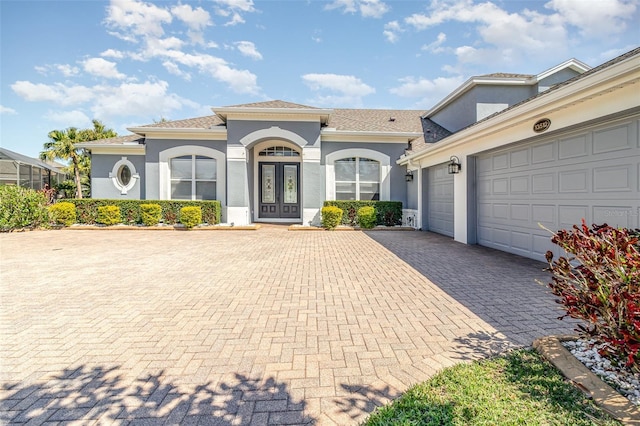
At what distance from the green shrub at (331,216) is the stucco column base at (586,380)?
9.81 m

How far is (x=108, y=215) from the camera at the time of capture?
42.8 ft

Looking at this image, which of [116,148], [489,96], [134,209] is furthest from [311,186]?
[116,148]

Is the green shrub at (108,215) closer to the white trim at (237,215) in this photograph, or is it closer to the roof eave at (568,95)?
the white trim at (237,215)

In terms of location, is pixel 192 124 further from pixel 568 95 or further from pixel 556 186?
pixel 556 186

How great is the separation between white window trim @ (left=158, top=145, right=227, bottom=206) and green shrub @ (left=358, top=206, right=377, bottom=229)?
651cm

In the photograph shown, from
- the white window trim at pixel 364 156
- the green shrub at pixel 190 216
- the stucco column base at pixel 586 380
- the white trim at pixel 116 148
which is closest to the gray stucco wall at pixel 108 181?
the white trim at pixel 116 148

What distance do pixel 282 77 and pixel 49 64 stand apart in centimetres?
1113

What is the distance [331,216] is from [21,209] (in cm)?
1227

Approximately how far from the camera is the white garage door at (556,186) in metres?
4.79

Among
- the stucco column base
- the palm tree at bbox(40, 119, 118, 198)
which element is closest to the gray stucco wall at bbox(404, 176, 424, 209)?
the stucco column base

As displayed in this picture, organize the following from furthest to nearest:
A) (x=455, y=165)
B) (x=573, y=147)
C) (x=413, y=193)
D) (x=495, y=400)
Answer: (x=413, y=193)
(x=455, y=165)
(x=573, y=147)
(x=495, y=400)

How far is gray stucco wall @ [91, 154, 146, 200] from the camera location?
14766mm

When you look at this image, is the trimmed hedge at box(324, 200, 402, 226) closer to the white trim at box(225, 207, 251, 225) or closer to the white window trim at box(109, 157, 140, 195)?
the white trim at box(225, 207, 251, 225)

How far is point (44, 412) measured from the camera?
2.11 m
